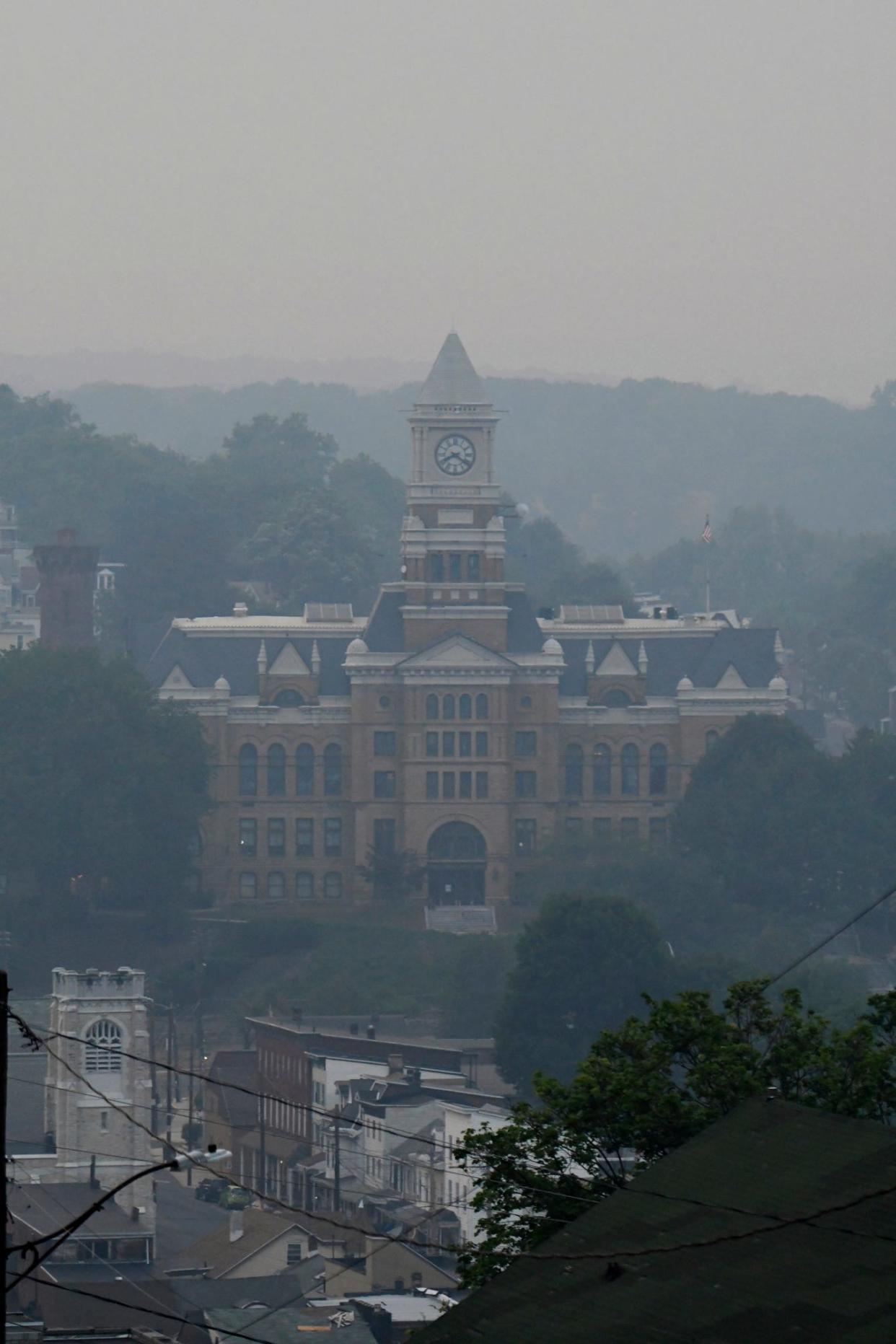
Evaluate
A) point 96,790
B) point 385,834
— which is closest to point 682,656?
point 385,834

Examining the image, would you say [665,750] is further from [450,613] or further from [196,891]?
[196,891]

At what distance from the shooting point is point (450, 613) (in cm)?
13525

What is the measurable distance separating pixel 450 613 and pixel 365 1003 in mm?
26052

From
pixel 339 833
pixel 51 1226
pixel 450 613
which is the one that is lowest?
pixel 51 1226

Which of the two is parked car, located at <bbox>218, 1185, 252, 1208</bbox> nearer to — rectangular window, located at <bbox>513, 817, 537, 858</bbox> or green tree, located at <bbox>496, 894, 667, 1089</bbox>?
green tree, located at <bbox>496, 894, 667, 1089</bbox>

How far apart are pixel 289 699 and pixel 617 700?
1256 cm

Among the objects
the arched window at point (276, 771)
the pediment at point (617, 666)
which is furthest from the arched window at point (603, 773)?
the arched window at point (276, 771)

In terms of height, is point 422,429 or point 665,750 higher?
point 422,429

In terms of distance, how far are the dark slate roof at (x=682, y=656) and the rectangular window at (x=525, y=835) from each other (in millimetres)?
5427

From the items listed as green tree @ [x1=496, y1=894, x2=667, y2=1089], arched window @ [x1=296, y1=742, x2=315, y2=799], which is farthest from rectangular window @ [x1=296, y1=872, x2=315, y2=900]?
green tree @ [x1=496, y1=894, x2=667, y2=1089]

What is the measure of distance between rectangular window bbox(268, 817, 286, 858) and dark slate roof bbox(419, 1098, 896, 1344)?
103702 millimetres

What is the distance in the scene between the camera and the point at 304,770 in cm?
13512

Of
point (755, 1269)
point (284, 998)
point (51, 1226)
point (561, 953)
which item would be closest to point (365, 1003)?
point (284, 998)

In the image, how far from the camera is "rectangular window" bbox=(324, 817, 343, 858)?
13438 cm
